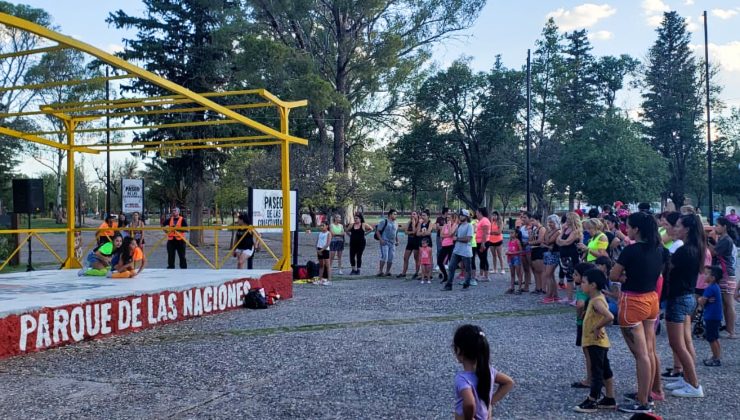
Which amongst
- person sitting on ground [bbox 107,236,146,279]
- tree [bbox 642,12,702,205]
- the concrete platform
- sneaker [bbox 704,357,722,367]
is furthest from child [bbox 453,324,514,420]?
tree [bbox 642,12,702,205]

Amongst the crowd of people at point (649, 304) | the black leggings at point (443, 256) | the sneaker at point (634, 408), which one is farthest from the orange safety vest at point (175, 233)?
the sneaker at point (634, 408)

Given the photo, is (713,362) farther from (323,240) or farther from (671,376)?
(323,240)

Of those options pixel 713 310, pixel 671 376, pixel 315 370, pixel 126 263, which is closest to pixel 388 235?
pixel 126 263

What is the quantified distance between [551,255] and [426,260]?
3747 millimetres

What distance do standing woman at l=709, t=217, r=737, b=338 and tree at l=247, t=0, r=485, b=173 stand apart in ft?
66.3

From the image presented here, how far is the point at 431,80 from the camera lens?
1571 inches

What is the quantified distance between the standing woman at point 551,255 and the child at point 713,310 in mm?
3448

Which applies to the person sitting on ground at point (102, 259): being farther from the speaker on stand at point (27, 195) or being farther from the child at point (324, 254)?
the speaker on stand at point (27, 195)

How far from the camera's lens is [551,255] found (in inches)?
406

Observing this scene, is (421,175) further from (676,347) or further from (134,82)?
(676,347)

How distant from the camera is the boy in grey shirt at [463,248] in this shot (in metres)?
11.9

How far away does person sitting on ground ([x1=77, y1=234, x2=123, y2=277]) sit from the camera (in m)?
10.7

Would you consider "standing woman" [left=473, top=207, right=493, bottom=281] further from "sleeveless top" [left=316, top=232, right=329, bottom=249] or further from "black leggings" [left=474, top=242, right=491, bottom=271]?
"sleeveless top" [left=316, top=232, right=329, bottom=249]

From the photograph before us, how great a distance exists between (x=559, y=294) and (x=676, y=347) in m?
6.60
